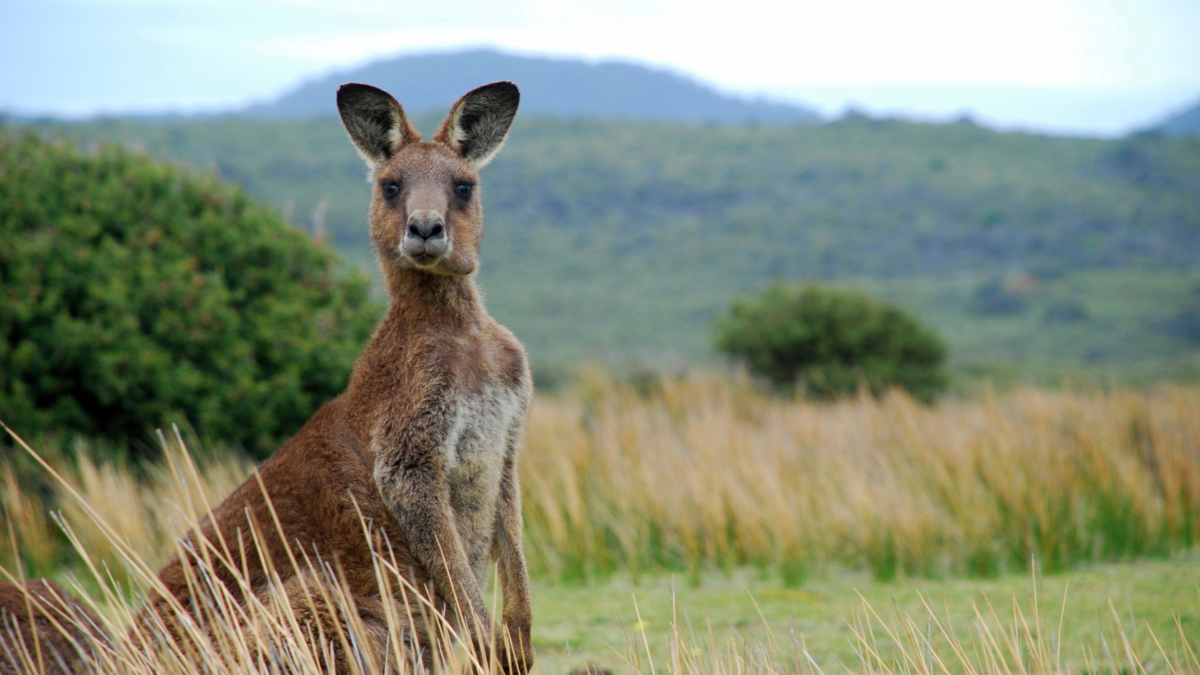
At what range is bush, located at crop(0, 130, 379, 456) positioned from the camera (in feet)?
20.5

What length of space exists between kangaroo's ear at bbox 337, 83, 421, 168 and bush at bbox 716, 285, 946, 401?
35.5 ft

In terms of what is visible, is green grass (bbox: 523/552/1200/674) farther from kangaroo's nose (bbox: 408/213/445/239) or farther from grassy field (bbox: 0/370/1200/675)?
kangaroo's nose (bbox: 408/213/445/239)

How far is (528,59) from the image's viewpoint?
13375 cm

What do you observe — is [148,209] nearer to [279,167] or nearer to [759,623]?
[759,623]

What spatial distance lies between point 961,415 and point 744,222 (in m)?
42.1

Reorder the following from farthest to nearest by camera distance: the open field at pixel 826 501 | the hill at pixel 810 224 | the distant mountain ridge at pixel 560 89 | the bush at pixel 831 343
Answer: the distant mountain ridge at pixel 560 89
the hill at pixel 810 224
the bush at pixel 831 343
the open field at pixel 826 501

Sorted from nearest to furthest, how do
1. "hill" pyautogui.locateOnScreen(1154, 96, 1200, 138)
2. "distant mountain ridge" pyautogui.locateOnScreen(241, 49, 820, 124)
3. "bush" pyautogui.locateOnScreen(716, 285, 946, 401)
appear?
"bush" pyautogui.locateOnScreen(716, 285, 946, 401) → "hill" pyautogui.locateOnScreen(1154, 96, 1200, 138) → "distant mountain ridge" pyautogui.locateOnScreen(241, 49, 820, 124)

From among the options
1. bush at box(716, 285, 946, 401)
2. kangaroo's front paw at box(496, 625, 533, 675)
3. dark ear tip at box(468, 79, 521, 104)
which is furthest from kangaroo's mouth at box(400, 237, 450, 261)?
bush at box(716, 285, 946, 401)

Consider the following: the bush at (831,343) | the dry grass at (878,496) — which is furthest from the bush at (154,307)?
the bush at (831,343)

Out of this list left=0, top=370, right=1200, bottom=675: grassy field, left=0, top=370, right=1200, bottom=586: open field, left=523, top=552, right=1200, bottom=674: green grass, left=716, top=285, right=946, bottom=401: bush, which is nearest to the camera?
left=523, top=552, right=1200, bottom=674: green grass

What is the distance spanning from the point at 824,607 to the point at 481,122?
323 centimetres

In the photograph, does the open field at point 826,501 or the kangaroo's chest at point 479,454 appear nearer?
the kangaroo's chest at point 479,454

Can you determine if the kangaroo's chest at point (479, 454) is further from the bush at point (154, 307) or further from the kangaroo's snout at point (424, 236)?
the bush at point (154, 307)

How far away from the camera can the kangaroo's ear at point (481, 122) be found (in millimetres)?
3127
